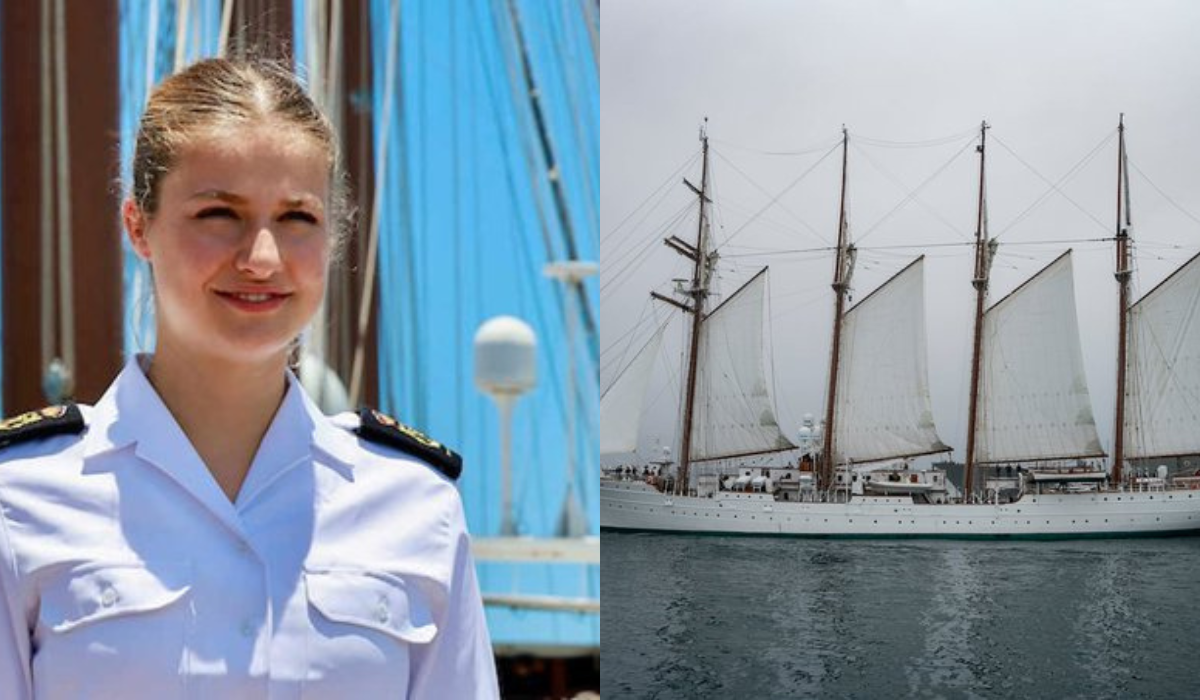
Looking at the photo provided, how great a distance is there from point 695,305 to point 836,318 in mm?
383

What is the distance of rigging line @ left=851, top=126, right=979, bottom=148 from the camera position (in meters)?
2.91

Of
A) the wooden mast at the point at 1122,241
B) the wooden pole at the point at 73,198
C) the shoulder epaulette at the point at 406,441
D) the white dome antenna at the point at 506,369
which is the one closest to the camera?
the shoulder epaulette at the point at 406,441

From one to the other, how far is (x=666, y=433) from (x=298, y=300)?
248 cm

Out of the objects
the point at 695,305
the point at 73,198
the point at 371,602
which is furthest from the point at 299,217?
the point at 695,305

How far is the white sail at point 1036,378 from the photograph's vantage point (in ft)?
9.71

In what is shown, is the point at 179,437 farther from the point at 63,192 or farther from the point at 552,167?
the point at 552,167

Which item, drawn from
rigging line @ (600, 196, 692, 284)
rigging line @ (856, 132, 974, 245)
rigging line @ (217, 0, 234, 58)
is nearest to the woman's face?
rigging line @ (217, 0, 234, 58)

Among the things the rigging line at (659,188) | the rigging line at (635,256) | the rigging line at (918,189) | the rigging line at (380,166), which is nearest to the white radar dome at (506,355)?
the rigging line at (380,166)

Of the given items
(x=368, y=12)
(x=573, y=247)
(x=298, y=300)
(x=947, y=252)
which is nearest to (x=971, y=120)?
(x=947, y=252)

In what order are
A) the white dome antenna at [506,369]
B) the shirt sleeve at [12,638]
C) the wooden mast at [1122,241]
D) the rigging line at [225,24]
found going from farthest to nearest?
the wooden mast at [1122,241]
the white dome antenna at [506,369]
the rigging line at [225,24]
the shirt sleeve at [12,638]

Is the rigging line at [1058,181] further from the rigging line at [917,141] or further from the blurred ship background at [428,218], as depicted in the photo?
the blurred ship background at [428,218]

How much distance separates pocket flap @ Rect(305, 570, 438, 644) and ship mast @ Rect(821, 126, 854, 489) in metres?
2.27

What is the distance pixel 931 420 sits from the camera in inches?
121

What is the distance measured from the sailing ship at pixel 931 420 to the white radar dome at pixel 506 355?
0.89 m
